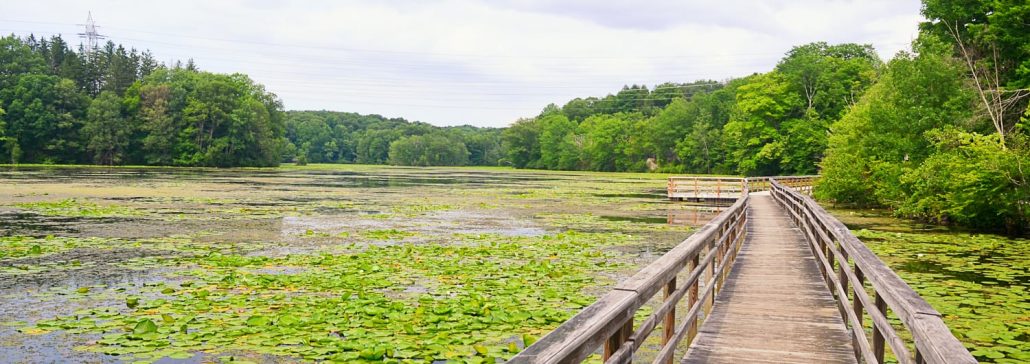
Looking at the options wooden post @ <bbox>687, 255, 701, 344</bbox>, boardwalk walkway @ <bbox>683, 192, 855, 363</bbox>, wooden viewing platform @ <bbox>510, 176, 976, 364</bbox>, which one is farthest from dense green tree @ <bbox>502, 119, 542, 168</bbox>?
wooden post @ <bbox>687, 255, 701, 344</bbox>

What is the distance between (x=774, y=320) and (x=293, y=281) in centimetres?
736

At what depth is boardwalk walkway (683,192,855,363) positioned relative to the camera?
6072mm

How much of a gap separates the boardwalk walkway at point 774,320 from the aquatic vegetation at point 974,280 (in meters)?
1.65

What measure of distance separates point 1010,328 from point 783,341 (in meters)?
4.27

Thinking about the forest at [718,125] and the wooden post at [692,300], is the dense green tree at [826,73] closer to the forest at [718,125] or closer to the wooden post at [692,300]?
the forest at [718,125]

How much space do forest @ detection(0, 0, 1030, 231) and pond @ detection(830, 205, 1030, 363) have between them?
7.26 feet

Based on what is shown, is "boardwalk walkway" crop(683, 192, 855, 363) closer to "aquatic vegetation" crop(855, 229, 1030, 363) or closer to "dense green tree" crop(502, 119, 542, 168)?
"aquatic vegetation" crop(855, 229, 1030, 363)

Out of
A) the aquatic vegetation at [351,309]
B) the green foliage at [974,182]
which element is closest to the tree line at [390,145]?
the green foliage at [974,182]

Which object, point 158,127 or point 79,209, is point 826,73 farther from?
point 158,127

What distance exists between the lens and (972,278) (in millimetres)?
12750

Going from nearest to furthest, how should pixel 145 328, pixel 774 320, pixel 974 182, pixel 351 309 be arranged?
pixel 774 320
pixel 145 328
pixel 351 309
pixel 974 182

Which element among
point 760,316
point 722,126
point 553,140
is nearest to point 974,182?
point 760,316

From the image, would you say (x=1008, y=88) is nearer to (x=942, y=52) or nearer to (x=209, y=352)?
(x=942, y=52)

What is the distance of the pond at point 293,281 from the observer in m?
7.68
